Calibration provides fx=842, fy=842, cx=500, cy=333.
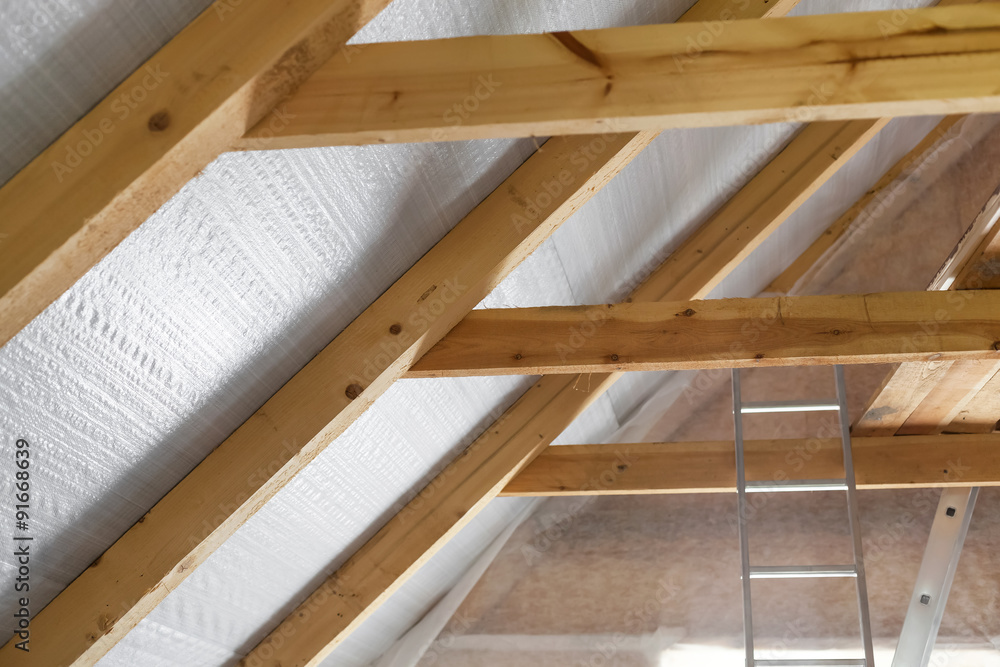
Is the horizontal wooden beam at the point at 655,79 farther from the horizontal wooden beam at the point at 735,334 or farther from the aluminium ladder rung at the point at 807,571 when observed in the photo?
the aluminium ladder rung at the point at 807,571

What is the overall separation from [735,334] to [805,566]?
3.42ft

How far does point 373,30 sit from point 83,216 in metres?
Result: 0.66

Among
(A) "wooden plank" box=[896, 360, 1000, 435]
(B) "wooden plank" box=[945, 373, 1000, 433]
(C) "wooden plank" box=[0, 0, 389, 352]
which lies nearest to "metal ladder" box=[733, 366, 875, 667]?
(A) "wooden plank" box=[896, 360, 1000, 435]

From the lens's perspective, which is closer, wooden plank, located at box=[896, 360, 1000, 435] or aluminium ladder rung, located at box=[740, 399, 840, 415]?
wooden plank, located at box=[896, 360, 1000, 435]

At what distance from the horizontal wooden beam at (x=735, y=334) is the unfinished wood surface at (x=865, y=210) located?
2.02m

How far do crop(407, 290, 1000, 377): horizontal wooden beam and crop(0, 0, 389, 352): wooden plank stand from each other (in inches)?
40.3

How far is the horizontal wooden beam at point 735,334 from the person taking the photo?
219 centimetres

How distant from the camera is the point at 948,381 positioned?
107 inches

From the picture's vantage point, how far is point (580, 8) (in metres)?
1.97

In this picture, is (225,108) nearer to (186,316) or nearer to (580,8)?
(186,316)

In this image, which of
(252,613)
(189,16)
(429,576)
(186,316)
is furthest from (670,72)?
(429,576)

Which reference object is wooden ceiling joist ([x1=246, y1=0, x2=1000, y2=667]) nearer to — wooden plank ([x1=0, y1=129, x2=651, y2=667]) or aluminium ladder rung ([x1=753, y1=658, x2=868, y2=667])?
wooden plank ([x1=0, y1=129, x2=651, y2=667])

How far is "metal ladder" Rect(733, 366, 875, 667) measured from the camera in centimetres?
272

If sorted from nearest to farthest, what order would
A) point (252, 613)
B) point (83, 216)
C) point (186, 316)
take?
point (83, 216) → point (186, 316) → point (252, 613)
